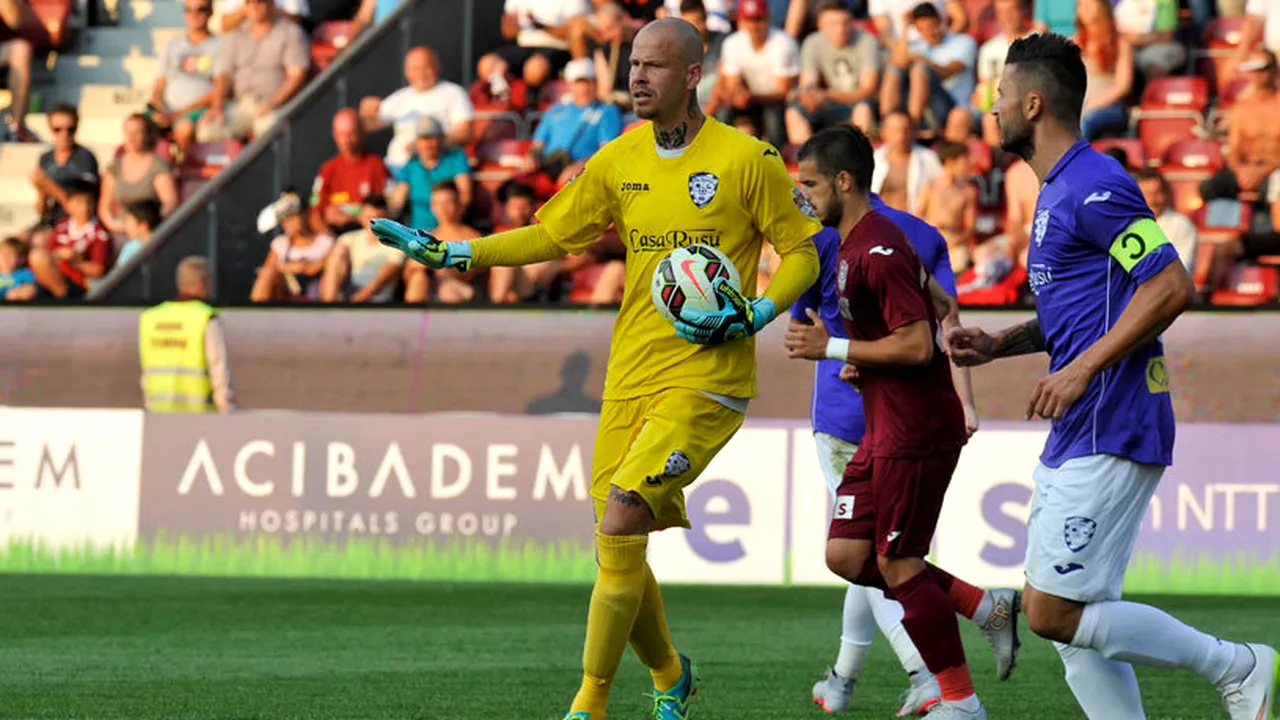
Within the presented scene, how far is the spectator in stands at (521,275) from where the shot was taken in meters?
17.0

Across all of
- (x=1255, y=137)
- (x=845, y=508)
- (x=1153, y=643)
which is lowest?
(x=1153, y=643)

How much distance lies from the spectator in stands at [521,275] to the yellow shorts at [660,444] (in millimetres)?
9337

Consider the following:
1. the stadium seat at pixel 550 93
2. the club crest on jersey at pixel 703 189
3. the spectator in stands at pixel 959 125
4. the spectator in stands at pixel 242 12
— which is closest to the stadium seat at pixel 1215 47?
the spectator in stands at pixel 959 125

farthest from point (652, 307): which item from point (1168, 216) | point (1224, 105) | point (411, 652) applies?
point (1224, 105)

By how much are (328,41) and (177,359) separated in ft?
20.0

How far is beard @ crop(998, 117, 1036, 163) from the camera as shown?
6371mm

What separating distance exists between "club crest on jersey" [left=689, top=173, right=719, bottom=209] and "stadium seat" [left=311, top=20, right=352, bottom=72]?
1393 centimetres

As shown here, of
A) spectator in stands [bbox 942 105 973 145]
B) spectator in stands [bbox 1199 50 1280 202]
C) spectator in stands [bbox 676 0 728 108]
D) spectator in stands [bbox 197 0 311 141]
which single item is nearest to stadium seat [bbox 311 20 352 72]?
spectator in stands [bbox 197 0 311 141]

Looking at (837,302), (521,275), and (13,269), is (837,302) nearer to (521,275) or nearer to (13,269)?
(521,275)

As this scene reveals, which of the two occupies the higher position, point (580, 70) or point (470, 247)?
point (580, 70)

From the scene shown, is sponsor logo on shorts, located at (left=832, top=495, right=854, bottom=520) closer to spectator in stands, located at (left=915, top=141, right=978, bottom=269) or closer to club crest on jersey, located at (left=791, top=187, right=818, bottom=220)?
club crest on jersey, located at (left=791, top=187, right=818, bottom=220)

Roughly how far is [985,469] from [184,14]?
12.1m

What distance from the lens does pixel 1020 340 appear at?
6.72 m

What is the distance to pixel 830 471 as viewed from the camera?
29.8ft
